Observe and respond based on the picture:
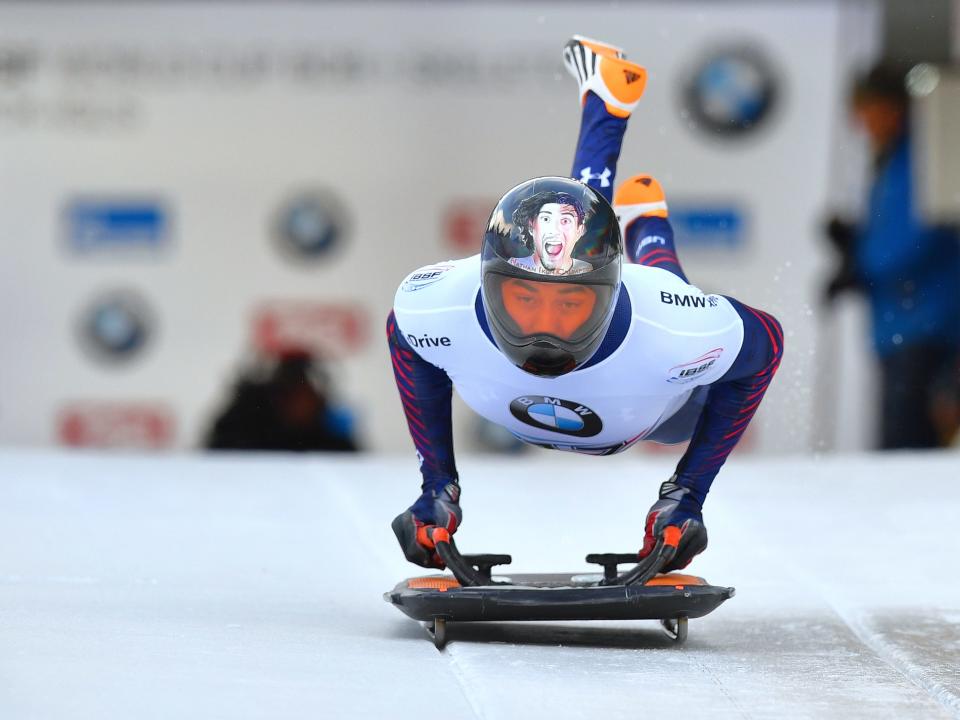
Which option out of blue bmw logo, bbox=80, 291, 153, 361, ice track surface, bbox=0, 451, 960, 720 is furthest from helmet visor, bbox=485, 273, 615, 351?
blue bmw logo, bbox=80, 291, 153, 361

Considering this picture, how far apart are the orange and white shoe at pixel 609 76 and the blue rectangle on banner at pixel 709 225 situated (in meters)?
3.77

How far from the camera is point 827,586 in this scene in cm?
516

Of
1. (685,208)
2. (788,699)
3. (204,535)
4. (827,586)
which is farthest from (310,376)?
(788,699)

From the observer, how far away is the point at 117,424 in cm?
940

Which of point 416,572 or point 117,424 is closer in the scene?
point 416,572

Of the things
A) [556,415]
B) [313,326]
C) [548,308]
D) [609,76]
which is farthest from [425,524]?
[313,326]

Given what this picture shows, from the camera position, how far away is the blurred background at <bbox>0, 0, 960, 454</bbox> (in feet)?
30.4

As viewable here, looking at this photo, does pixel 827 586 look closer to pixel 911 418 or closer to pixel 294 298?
pixel 911 418

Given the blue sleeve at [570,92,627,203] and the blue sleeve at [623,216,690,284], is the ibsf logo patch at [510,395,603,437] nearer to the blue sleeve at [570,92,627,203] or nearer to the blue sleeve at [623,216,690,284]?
the blue sleeve at [623,216,690,284]

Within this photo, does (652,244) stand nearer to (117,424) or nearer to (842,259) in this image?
(842,259)

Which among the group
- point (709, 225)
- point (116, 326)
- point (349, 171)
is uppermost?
point (349, 171)

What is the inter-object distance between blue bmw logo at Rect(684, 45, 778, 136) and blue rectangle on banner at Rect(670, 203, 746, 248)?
0.47 meters

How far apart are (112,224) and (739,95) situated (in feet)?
12.3

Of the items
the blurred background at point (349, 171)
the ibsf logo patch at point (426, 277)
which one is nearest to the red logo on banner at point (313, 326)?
the blurred background at point (349, 171)
